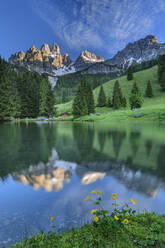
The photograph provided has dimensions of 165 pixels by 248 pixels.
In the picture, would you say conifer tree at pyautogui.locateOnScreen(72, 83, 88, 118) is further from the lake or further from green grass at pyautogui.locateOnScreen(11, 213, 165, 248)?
green grass at pyautogui.locateOnScreen(11, 213, 165, 248)

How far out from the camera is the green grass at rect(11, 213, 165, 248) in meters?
2.55

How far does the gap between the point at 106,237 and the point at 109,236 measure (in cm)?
6

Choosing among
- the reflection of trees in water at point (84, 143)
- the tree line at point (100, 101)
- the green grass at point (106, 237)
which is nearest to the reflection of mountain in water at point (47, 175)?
the reflection of trees in water at point (84, 143)

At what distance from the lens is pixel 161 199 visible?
4309mm

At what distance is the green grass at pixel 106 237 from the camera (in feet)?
8.36

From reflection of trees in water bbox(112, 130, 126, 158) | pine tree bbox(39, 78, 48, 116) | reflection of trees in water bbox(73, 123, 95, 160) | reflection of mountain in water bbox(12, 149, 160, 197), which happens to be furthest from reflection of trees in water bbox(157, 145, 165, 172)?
pine tree bbox(39, 78, 48, 116)

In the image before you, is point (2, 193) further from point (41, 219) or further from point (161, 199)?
point (161, 199)

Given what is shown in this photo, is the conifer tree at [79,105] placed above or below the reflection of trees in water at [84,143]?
above

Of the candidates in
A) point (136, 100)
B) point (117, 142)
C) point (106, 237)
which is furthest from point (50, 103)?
point (106, 237)

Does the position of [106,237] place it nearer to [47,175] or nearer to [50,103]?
[47,175]

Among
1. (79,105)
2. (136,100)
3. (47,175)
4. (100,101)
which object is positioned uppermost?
(100,101)

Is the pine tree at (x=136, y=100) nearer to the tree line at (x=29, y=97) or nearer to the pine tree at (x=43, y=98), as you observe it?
the tree line at (x=29, y=97)

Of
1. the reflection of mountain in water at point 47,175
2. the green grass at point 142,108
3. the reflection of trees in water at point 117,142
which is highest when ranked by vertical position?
the green grass at point 142,108

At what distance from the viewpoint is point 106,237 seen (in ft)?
8.84
